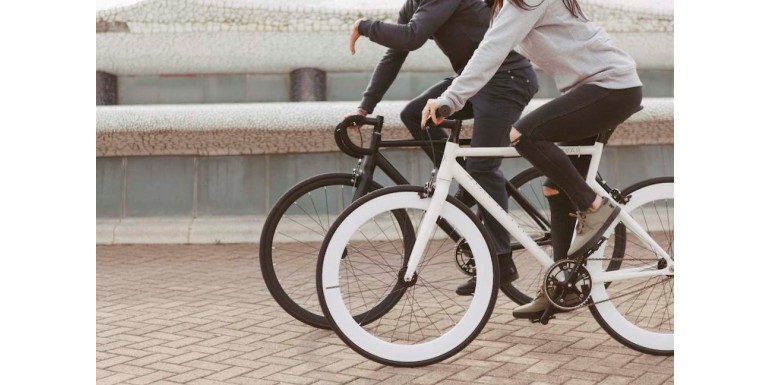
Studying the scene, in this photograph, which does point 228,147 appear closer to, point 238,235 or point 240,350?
point 238,235

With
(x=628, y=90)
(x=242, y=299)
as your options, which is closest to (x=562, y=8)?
(x=628, y=90)

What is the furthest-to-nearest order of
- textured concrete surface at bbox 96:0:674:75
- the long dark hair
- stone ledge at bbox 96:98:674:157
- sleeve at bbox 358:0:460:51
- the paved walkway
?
1. textured concrete surface at bbox 96:0:674:75
2. stone ledge at bbox 96:98:674:157
3. sleeve at bbox 358:0:460:51
4. the paved walkway
5. the long dark hair

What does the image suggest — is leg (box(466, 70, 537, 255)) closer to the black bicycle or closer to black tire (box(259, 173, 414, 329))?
the black bicycle

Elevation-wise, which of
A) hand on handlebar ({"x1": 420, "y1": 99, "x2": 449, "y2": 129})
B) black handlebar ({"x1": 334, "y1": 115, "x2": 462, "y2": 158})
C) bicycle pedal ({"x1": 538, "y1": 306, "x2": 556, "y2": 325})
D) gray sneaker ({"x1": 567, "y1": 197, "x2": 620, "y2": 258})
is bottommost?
bicycle pedal ({"x1": 538, "y1": 306, "x2": 556, "y2": 325})

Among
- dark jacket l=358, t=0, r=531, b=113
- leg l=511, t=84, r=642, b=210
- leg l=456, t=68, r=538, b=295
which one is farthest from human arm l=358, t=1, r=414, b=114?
leg l=511, t=84, r=642, b=210

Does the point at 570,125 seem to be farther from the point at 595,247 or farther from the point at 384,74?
the point at 384,74

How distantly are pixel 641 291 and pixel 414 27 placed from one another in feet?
4.43

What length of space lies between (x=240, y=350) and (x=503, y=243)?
3.75 ft

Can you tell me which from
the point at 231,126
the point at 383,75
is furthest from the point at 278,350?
the point at 231,126

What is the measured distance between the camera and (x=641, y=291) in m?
3.72

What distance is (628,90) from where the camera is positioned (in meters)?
3.45

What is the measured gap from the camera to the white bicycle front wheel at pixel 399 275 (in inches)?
138

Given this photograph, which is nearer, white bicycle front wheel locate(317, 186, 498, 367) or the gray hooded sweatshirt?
the gray hooded sweatshirt

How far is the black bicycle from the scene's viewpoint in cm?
405
